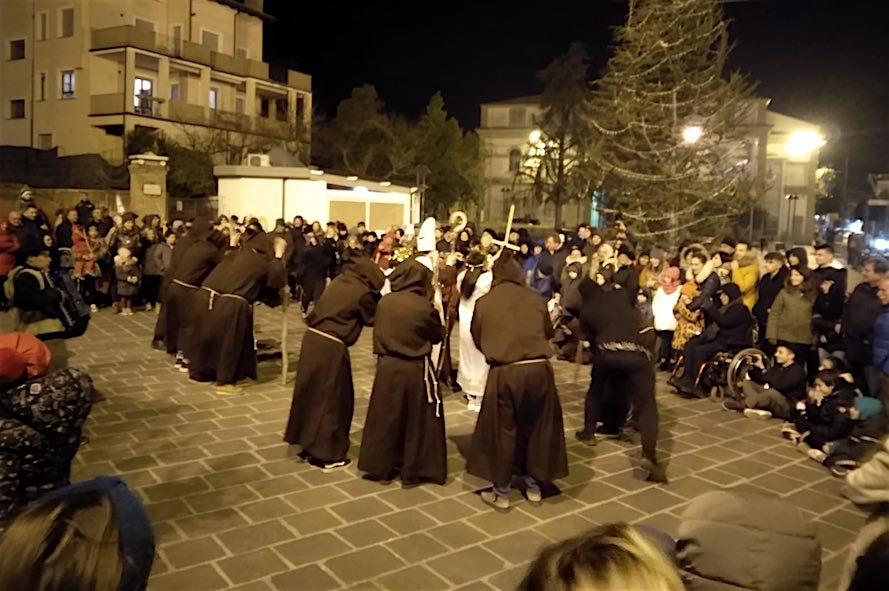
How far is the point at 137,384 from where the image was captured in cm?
972

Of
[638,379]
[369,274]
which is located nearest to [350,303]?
[369,274]

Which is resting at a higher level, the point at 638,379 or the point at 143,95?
the point at 143,95

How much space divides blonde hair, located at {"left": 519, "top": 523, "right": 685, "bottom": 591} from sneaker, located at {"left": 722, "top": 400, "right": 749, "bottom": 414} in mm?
8289

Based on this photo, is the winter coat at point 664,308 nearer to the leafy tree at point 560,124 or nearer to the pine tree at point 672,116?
the pine tree at point 672,116

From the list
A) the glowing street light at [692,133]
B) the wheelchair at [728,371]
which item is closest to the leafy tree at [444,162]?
the glowing street light at [692,133]

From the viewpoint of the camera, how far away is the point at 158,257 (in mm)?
15000

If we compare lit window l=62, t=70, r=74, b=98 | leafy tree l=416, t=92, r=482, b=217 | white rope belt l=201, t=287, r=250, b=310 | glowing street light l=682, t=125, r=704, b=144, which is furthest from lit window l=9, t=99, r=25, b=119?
white rope belt l=201, t=287, r=250, b=310

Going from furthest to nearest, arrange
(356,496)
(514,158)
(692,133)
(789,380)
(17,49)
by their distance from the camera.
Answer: (514,158) → (17,49) → (692,133) → (789,380) → (356,496)

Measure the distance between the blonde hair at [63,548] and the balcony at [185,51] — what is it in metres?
38.9

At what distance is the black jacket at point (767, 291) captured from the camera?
10438mm

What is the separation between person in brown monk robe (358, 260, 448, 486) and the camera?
652 cm

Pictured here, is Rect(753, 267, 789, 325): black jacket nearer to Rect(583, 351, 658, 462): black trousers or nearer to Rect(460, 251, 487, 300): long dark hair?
Rect(460, 251, 487, 300): long dark hair

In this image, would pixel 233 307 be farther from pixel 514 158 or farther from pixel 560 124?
pixel 514 158

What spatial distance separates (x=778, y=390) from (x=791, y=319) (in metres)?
0.89
